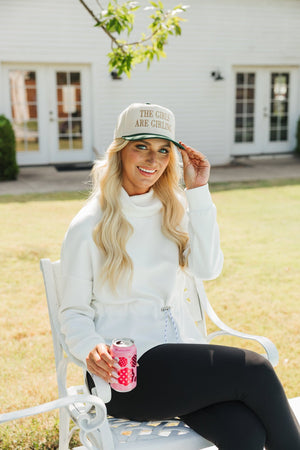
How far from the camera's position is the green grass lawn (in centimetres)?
310

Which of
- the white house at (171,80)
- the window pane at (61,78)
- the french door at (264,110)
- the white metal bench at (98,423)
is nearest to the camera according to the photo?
the white metal bench at (98,423)

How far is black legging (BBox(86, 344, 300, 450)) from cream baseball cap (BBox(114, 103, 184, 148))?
848 millimetres

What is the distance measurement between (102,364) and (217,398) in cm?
42

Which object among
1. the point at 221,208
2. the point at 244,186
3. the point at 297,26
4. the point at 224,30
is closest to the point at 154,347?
the point at 221,208

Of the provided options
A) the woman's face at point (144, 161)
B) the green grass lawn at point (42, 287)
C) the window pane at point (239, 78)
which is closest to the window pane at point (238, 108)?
the window pane at point (239, 78)

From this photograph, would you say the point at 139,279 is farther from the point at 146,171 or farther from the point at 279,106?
the point at 279,106

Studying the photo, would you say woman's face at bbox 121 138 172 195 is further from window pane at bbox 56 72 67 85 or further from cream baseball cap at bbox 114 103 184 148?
window pane at bbox 56 72 67 85

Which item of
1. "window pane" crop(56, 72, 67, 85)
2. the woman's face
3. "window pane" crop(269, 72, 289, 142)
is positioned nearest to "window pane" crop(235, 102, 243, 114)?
"window pane" crop(269, 72, 289, 142)

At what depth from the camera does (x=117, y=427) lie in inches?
74.0

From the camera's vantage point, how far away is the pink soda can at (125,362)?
5.61 feet

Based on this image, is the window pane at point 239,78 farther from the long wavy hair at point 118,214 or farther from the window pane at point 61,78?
the long wavy hair at point 118,214

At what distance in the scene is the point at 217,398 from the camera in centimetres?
186

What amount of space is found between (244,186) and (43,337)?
6825 millimetres

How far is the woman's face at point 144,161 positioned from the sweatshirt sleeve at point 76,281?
12.9 inches
